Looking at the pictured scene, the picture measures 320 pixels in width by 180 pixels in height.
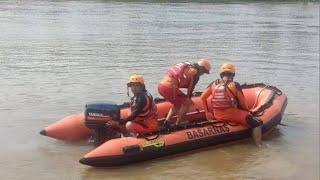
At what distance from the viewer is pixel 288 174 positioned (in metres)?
7.61

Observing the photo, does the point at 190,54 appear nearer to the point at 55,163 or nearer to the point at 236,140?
the point at 236,140

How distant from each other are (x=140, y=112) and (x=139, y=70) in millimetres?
6677

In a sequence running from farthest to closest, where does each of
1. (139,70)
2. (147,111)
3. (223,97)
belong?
(139,70), (223,97), (147,111)

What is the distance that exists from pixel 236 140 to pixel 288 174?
131 centimetres

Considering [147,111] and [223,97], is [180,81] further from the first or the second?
[147,111]

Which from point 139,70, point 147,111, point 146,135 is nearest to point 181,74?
point 147,111

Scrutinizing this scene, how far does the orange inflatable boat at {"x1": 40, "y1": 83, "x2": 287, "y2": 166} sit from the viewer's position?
7.51 m

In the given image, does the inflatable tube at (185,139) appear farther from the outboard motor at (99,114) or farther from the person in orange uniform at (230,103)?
the outboard motor at (99,114)

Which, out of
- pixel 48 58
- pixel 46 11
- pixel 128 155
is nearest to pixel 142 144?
pixel 128 155

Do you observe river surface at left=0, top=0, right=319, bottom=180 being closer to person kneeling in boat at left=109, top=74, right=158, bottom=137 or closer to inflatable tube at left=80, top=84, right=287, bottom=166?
inflatable tube at left=80, top=84, right=287, bottom=166

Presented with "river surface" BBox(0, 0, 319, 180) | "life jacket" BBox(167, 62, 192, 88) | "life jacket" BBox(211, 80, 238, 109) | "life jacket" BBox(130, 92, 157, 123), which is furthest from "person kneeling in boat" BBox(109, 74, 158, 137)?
"life jacket" BBox(211, 80, 238, 109)

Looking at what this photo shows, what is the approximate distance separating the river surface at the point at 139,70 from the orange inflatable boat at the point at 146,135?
0.56ft

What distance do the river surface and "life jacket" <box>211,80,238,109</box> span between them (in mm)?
678

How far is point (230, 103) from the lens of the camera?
28.0ft
